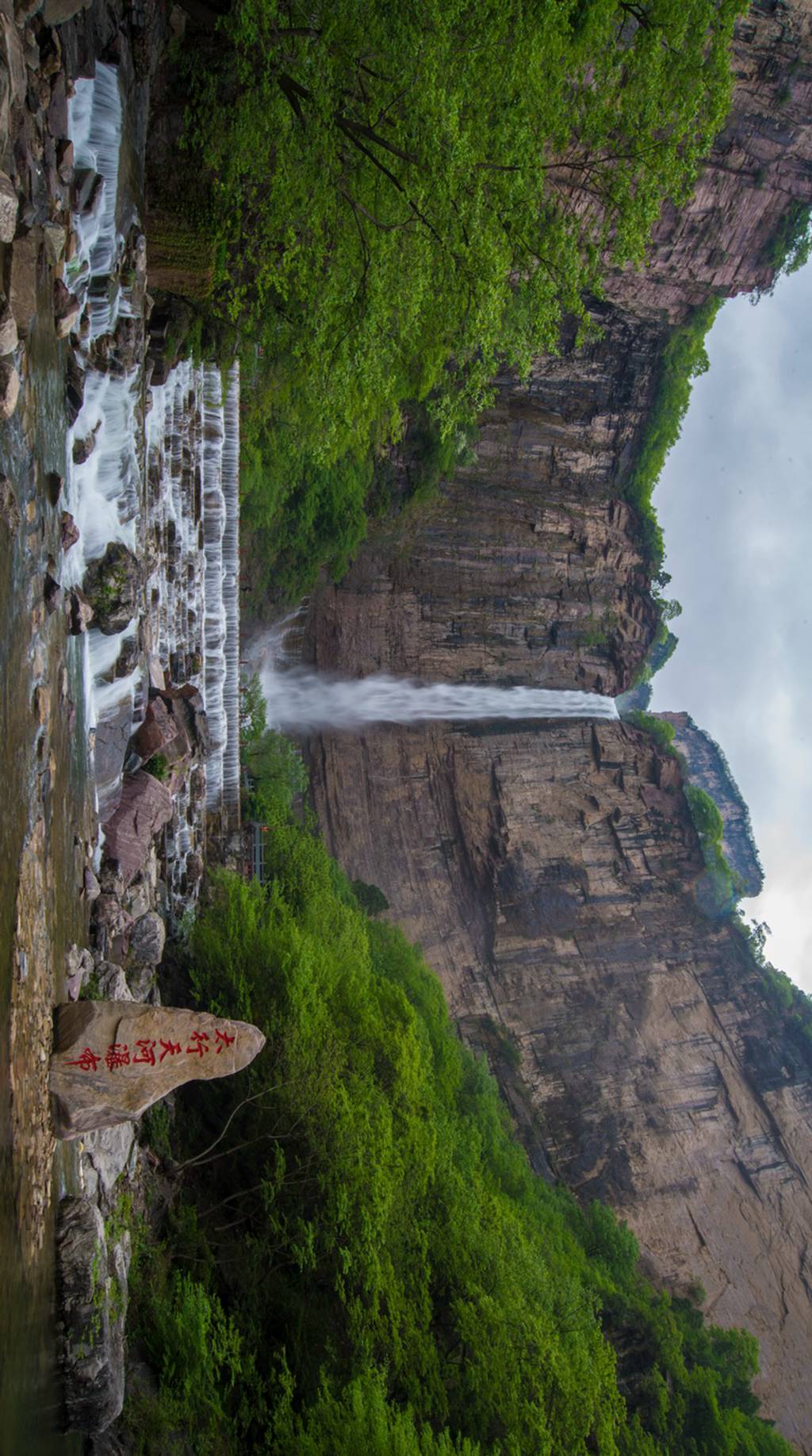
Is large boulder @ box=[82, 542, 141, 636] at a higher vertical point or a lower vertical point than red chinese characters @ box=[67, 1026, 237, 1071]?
higher

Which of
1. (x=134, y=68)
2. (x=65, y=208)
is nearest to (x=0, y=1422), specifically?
(x=65, y=208)

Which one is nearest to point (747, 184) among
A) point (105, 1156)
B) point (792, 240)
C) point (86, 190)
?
point (792, 240)

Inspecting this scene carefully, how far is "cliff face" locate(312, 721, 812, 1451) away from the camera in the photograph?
2536 cm

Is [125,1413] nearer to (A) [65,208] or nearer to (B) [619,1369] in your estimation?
(A) [65,208]

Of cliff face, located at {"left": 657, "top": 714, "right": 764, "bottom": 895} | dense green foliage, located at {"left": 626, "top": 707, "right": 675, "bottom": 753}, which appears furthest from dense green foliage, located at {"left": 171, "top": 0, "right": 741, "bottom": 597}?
cliff face, located at {"left": 657, "top": 714, "right": 764, "bottom": 895}

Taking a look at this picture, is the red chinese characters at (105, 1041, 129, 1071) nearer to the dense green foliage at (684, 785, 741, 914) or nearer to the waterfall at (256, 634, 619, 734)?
the waterfall at (256, 634, 619, 734)

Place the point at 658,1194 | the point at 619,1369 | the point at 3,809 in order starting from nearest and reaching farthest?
the point at 3,809 < the point at 619,1369 < the point at 658,1194

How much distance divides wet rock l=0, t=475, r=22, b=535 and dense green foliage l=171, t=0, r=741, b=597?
275 inches

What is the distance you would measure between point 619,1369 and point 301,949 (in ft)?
39.5

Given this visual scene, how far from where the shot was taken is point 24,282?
647cm

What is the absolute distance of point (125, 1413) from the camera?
343 inches

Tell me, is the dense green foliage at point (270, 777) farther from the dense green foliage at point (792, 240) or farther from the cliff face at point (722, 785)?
the cliff face at point (722, 785)

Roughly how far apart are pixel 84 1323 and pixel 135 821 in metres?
5.29

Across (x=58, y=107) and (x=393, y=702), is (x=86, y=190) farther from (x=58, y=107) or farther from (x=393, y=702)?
(x=393, y=702)
